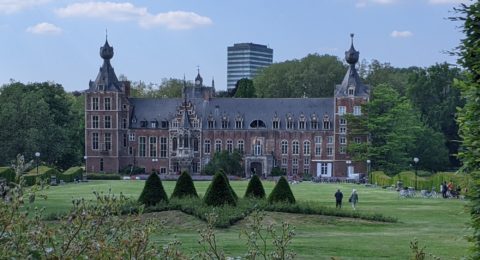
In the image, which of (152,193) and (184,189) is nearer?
(152,193)

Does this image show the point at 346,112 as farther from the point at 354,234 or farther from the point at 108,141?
the point at 354,234

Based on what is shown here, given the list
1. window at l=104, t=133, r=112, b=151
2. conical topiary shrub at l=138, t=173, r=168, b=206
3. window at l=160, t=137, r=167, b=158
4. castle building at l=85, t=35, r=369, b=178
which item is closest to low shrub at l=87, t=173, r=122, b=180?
castle building at l=85, t=35, r=369, b=178

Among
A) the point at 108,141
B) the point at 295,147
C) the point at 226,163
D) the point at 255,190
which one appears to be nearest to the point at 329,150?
the point at 295,147

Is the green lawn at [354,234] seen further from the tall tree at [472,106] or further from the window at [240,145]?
the window at [240,145]

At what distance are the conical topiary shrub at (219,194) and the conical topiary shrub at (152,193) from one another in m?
1.97

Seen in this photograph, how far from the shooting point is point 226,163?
257 ft

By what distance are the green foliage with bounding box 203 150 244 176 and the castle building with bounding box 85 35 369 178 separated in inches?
95.7

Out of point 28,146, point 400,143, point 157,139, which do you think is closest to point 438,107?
point 400,143

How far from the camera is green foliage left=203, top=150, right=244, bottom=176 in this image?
77525mm

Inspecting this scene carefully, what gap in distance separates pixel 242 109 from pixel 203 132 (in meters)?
5.22

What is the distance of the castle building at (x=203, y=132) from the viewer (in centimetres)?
8219

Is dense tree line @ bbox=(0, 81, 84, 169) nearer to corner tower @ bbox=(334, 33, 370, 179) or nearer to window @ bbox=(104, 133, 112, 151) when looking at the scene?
window @ bbox=(104, 133, 112, 151)

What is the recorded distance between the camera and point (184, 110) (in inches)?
3282

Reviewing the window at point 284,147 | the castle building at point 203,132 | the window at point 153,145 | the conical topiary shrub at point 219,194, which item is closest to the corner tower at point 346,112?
the castle building at point 203,132
